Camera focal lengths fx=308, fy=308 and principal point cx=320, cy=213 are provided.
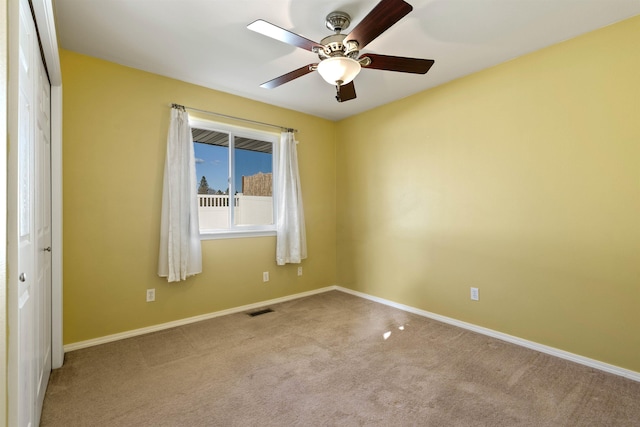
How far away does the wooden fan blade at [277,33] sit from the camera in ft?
5.53

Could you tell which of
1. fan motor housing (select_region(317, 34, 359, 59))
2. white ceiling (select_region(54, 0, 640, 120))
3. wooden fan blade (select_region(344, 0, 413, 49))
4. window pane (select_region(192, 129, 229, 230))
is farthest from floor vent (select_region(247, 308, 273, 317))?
wooden fan blade (select_region(344, 0, 413, 49))

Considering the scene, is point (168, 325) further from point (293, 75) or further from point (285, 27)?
point (285, 27)

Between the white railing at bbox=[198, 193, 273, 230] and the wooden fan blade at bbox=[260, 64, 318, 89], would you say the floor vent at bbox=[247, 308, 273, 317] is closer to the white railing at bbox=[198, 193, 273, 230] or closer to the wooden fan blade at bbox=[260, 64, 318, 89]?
the white railing at bbox=[198, 193, 273, 230]

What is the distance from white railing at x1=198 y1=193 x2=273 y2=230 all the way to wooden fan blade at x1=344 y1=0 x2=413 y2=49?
222 centimetres

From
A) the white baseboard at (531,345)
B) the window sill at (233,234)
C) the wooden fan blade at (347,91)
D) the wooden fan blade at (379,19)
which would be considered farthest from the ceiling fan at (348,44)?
the white baseboard at (531,345)

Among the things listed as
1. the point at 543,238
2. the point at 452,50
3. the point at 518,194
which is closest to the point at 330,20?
the point at 452,50

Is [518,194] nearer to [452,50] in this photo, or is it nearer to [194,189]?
[452,50]

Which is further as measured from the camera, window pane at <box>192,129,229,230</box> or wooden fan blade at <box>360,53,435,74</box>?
window pane at <box>192,129,229,230</box>

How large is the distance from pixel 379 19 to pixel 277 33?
1.90 ft

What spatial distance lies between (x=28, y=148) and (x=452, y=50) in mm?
2840

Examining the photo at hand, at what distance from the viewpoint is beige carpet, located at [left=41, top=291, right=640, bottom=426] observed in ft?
5.61

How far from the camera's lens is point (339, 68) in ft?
6.18

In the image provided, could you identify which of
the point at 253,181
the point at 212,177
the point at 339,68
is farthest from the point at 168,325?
the point at 339,68

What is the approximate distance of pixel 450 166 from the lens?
3115 millimetres
